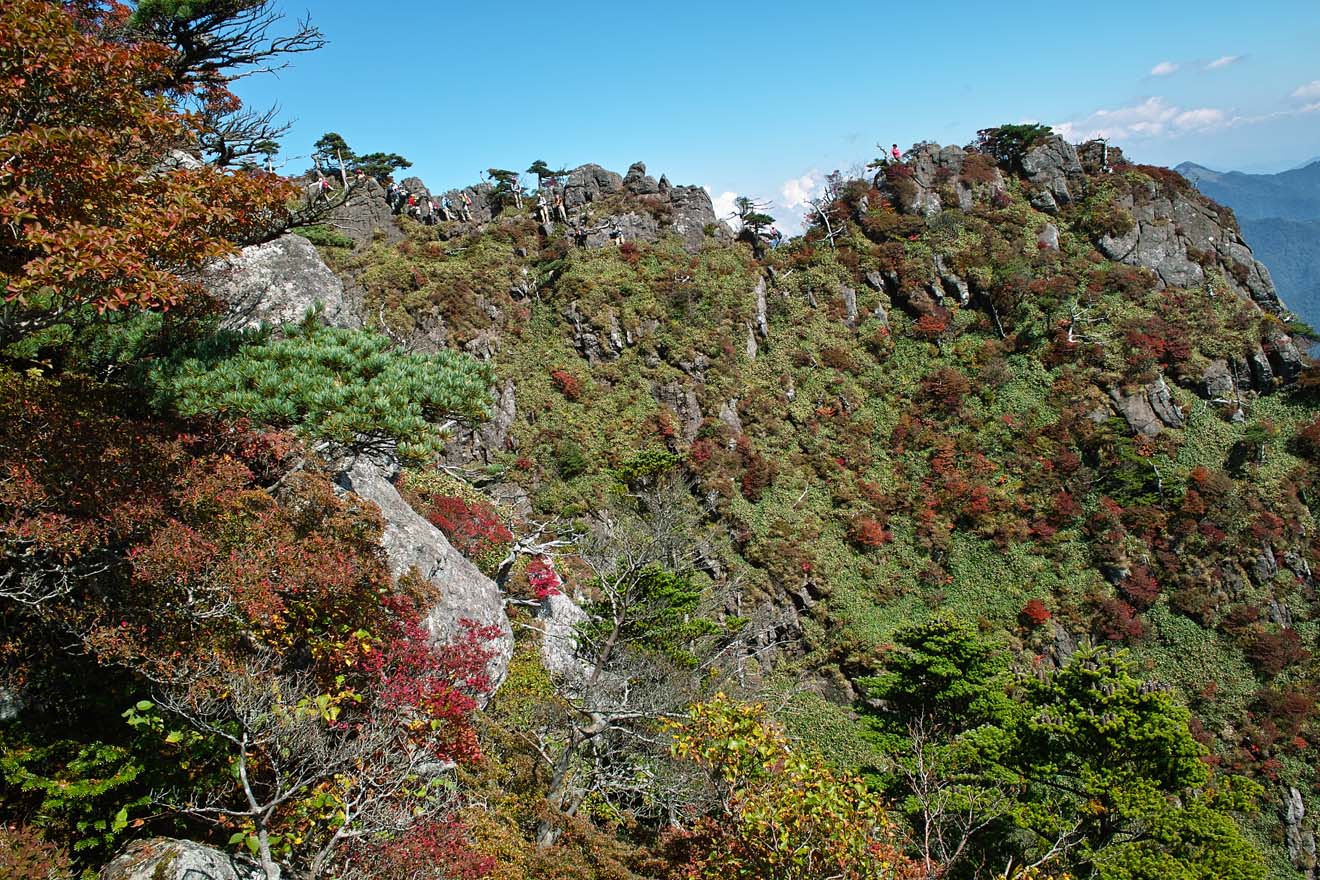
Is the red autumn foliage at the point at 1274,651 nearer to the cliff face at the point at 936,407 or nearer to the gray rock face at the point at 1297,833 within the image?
the cliff face at the point at 936,407

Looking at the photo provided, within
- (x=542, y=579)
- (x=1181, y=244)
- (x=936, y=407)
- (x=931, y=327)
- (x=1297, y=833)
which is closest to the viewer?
(x=542, y=579)

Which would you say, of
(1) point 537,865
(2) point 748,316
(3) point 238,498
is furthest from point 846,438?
(3) point 238,498

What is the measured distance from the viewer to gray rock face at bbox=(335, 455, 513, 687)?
1416cm

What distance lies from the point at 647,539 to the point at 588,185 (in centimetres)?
3281

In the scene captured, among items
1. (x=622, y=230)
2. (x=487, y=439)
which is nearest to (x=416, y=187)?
(x=622, y=230)

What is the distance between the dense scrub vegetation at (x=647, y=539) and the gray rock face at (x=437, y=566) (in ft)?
4.57

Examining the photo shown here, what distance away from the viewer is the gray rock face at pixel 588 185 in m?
45.4

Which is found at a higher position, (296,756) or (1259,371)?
(296,756)

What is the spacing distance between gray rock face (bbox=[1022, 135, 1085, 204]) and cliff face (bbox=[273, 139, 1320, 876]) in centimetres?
24

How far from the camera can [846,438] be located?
35.8 metres

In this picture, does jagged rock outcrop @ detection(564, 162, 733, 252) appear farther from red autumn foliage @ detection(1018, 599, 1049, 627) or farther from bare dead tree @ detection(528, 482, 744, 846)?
A: red autumn foliage @ detection(1018, 599, 1049, 627)

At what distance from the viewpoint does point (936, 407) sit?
1437 inches

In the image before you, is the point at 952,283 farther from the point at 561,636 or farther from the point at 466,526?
the point at 466,526

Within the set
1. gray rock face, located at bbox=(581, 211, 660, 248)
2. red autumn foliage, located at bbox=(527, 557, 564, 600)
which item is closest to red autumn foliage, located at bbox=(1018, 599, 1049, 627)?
red autumn foliage, located at bbox=(527, 557, 564, 600)
